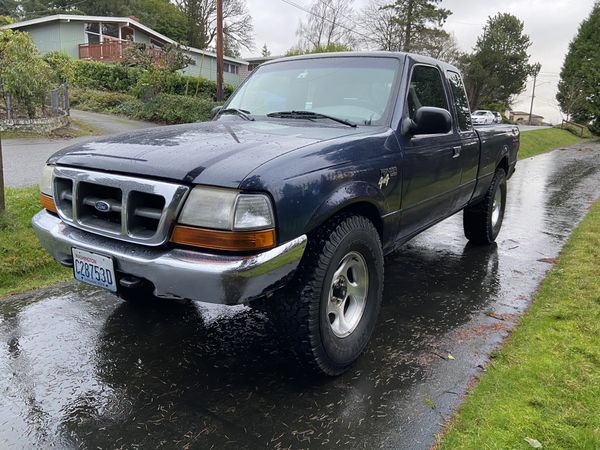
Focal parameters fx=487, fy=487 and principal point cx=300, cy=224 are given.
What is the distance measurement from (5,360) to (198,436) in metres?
1.49

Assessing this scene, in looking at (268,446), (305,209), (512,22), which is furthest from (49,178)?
(512,22)

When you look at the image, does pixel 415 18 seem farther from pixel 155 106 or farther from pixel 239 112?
pixel 239 112

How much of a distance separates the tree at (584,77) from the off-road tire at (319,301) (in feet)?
119

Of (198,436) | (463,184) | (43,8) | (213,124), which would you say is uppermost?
(43,8)

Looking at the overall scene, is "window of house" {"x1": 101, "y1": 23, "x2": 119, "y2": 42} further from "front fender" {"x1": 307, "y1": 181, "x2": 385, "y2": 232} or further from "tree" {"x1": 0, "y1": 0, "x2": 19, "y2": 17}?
"front fender" {"x1": 307, "y1": 181, "x2": 385, "y2": 232}

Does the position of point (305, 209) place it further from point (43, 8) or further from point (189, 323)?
point (43, 8)

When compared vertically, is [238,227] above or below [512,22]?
below

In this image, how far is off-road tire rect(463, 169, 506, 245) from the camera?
560 cm

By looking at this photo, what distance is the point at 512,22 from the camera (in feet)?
162

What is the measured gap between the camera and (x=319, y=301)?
2.57 meters

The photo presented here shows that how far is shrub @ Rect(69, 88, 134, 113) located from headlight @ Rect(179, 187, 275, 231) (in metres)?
19.4

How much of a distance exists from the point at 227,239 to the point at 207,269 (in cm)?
17

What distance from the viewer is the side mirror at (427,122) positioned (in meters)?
3.33

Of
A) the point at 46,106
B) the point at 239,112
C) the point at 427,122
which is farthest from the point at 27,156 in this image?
the point at 427,122
